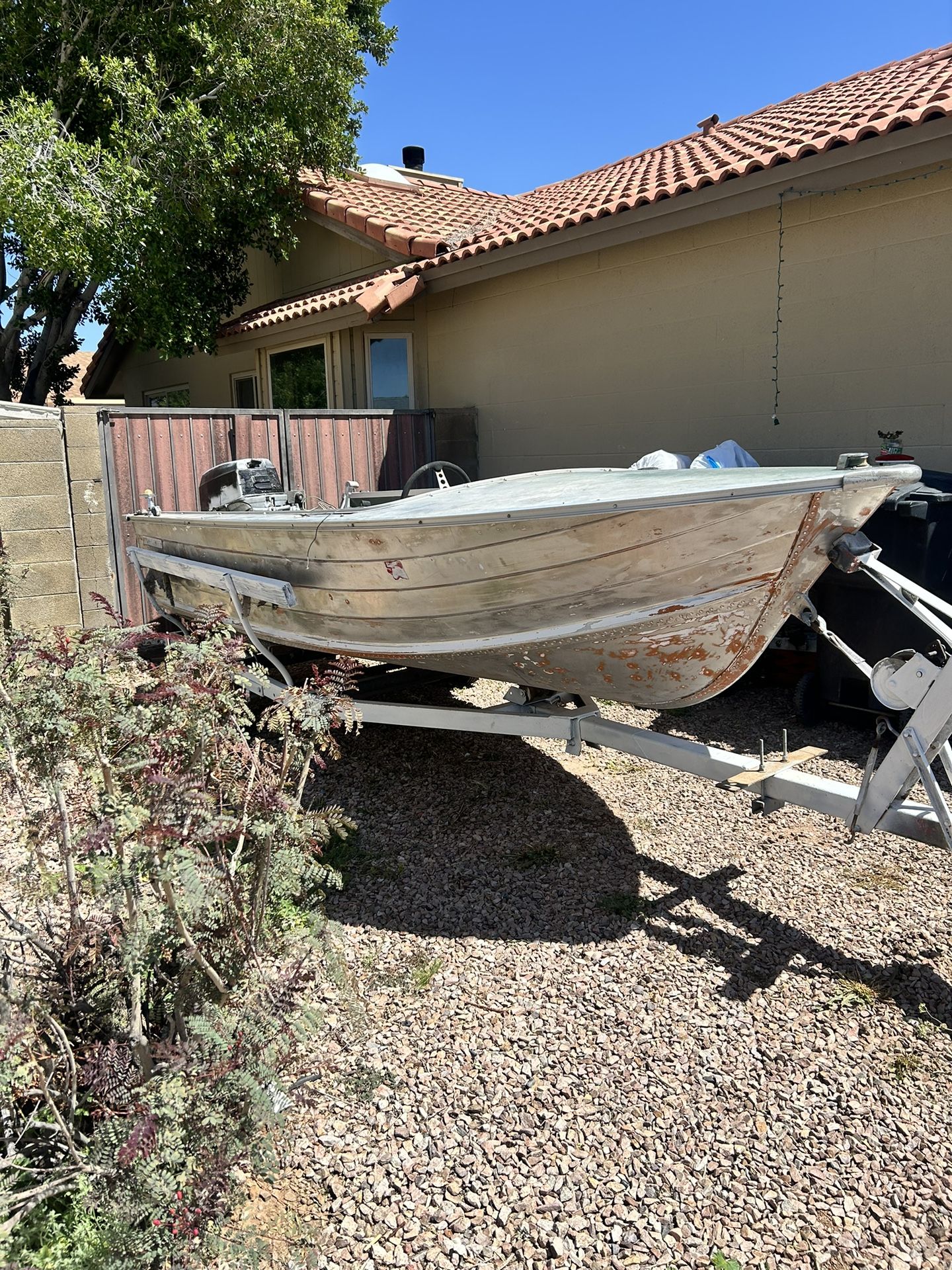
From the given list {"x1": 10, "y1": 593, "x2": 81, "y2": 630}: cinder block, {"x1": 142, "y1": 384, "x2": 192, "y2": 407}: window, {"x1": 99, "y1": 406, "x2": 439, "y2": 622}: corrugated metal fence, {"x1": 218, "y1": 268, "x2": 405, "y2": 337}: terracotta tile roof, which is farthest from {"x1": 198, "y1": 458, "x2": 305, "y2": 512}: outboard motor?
{"x1": 142, "y1": 384, "x2": 192, "y2": 407}: window

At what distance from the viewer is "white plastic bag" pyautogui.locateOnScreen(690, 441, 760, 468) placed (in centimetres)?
623

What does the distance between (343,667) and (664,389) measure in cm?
591

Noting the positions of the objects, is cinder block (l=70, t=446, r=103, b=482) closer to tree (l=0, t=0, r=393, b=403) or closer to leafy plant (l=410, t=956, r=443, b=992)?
tree (l=0, t=0, r=393, b=403)

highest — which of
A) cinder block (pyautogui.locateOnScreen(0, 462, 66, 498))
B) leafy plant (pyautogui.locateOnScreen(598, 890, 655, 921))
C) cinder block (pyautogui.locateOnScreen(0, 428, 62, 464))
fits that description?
cinder block (pyautogui.locateOnScreen(0, 428, 62, 464))

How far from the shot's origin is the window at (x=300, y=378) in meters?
11.8

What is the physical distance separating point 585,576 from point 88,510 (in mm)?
5461

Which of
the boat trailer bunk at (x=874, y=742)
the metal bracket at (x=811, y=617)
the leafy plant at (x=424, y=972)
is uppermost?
the metal bracket at (x=811, y=617)

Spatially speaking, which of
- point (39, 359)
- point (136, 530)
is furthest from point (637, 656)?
point (39, 359)

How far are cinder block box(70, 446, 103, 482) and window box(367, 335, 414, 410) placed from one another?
4151 millimetres

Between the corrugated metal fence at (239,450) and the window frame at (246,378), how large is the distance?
4106mm

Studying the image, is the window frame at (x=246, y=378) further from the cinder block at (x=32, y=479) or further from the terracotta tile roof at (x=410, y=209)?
the cinder block at (x=32, y=479)

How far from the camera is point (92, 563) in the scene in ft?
24.8

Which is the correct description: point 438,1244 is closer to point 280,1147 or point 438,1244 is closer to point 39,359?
point 280,1147

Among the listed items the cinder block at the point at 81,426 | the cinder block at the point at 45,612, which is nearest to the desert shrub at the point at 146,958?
the cinder block at the point at 45,612
